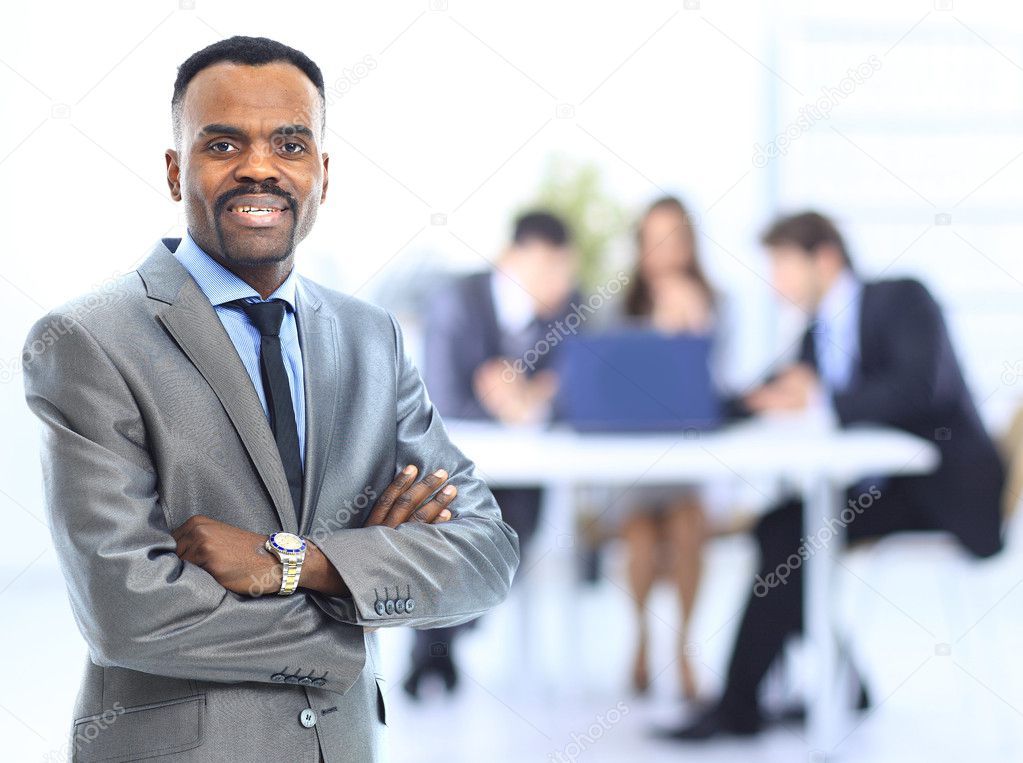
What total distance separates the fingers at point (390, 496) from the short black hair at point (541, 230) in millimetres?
2869

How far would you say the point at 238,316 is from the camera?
1218mm

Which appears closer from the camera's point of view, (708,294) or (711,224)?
(708,294)

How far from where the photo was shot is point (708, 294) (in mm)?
4203

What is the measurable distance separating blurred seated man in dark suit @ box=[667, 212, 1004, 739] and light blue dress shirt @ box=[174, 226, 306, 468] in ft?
7.33

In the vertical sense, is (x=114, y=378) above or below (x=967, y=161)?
below

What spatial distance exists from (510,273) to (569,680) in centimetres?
148

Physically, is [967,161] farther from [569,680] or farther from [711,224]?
[569,680]

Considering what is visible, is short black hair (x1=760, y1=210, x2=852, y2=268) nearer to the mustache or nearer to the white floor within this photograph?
the white floor

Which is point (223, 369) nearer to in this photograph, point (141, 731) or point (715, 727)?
point (141, 731)

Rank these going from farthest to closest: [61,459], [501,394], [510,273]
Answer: [510,273]
[501,394]
[61,459]

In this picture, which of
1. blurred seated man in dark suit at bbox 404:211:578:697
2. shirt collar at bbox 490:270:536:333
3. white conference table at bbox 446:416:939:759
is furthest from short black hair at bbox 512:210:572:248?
white conference table at bbox 446:416:939:759

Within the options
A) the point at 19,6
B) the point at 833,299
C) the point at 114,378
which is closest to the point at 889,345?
the point at 833,299

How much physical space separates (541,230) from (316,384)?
2.92m

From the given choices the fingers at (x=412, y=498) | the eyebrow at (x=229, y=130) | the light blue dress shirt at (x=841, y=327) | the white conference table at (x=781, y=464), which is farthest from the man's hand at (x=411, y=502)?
the light blue dress shirt at (x=841, y=327)
